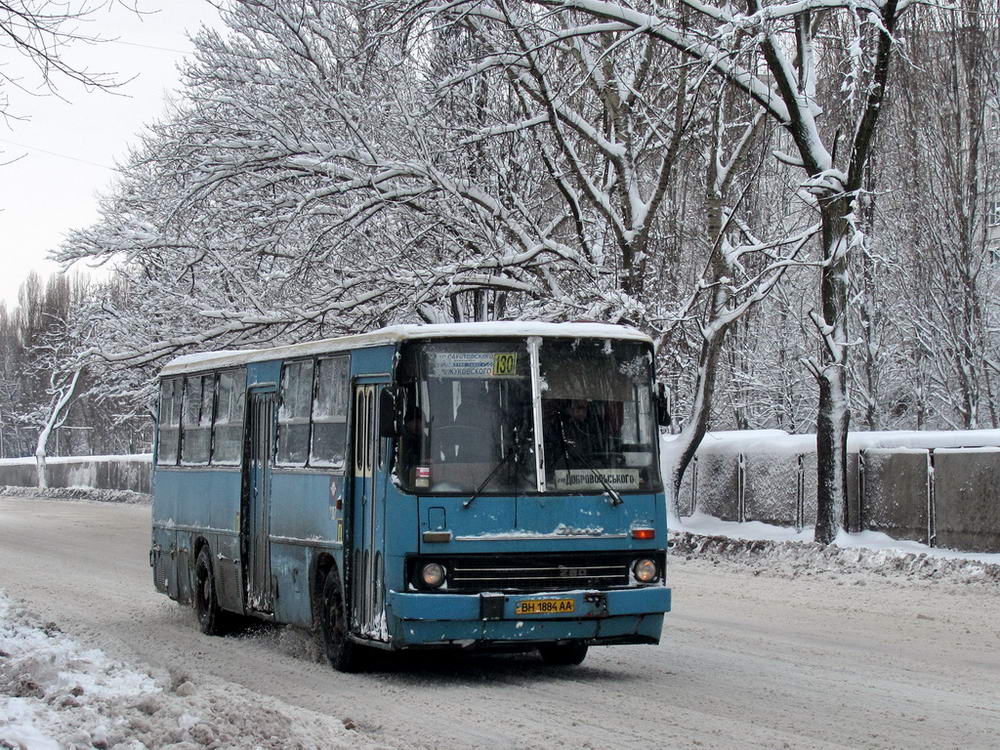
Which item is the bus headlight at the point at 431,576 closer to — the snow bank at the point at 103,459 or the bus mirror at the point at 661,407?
the bus mirror at the point at 661,407

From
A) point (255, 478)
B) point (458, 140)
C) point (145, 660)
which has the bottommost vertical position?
point (145, 660)

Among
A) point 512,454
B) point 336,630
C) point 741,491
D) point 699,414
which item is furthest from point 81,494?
point 512,454

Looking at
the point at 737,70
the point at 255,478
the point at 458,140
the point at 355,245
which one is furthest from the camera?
the point at 355,245

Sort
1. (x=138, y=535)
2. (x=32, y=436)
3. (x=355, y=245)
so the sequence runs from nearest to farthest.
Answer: (x=355, y=245) < (x=138, y=535) < (x=32, y=436)

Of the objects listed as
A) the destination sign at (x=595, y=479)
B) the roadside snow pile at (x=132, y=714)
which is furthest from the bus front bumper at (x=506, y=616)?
the roadside snow pile at (x=132, y=714)

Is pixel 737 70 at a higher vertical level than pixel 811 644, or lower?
higher

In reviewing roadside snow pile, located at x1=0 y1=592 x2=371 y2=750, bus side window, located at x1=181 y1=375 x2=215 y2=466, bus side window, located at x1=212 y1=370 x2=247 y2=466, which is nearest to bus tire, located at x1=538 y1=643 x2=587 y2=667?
roadside snow pile, located at x1=0 y1=592 x2=371 y2=750

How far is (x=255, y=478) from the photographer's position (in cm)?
1612

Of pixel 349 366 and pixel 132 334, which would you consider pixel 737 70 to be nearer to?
pixel 349 366

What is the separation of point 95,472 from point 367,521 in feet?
179

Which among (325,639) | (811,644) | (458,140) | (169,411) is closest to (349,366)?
(325,639)

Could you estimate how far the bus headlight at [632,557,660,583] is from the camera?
40.6 ft

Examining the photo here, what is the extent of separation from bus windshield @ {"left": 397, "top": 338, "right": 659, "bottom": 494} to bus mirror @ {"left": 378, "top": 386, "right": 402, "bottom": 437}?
15cm

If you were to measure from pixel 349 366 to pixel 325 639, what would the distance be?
231 centimetres
